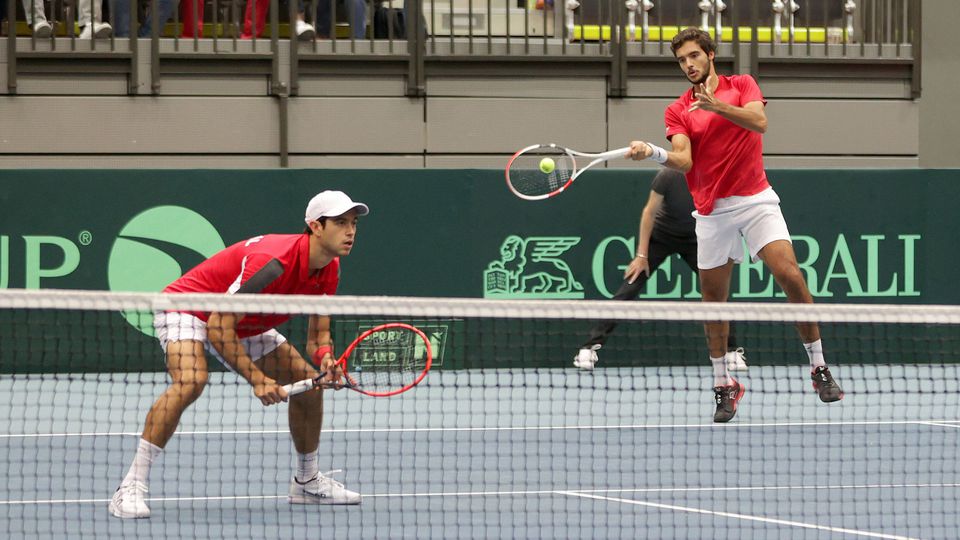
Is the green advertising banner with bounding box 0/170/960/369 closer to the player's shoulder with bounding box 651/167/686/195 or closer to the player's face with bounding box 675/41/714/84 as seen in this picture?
the player's shoulder with bounding box 651/167/686/195

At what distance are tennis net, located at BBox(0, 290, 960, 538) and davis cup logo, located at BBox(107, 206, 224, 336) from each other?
1.05 ft

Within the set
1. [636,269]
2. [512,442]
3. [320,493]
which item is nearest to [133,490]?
[320,493]

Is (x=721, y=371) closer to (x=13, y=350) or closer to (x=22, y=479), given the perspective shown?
(x=22, y=479)

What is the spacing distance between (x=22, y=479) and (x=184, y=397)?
123 cm

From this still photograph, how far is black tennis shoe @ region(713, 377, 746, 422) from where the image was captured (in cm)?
706

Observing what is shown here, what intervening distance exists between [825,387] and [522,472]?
1535 mm

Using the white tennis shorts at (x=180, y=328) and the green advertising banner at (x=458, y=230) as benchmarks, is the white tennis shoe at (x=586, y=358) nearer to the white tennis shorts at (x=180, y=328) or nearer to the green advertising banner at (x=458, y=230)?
the green advertising banner at (x=458, y=230)

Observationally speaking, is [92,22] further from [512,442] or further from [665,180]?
[512,442]

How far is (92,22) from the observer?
1195cm

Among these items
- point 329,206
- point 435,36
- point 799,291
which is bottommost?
point 799,291

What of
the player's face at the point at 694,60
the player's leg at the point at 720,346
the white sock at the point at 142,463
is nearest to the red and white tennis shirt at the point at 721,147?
the player's face at the point at 694,60

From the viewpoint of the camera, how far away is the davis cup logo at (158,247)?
31.8ft

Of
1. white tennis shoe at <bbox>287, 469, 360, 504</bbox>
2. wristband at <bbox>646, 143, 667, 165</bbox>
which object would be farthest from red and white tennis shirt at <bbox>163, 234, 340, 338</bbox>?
wristband at <bbox>646, 143, 667, 165</bbox>

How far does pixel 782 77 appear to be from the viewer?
13094mm
